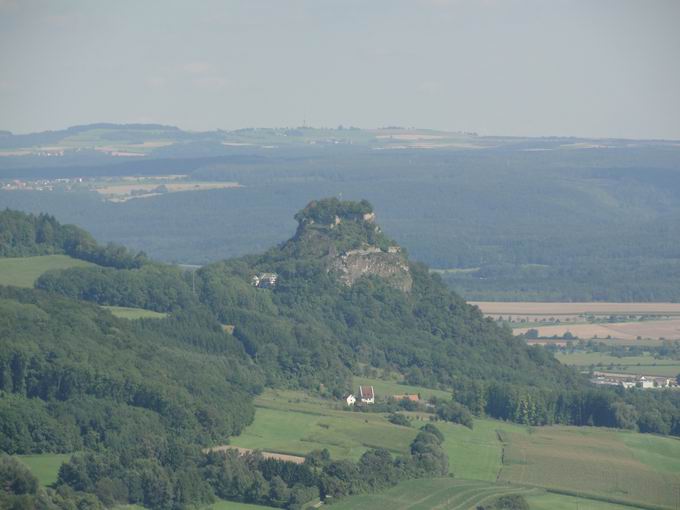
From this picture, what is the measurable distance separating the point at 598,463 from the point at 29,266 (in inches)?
1710

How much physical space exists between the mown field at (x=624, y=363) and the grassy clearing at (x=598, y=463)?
893 inches

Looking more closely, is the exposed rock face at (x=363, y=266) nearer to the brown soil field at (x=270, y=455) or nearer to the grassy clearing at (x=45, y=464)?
the brown soil field at (x=270, y=455)

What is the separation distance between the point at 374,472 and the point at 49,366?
17.0 metres

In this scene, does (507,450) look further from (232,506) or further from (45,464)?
(45,464)

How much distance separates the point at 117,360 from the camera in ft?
283

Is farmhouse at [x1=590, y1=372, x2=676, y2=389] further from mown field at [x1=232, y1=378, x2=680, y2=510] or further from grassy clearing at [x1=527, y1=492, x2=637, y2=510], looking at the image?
grassy clearing at [x1=527, y1=492, x2=637, y2=510]

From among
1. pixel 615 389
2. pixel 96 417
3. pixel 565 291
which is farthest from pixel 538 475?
pixel 565 291

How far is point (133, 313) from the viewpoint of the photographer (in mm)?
102188

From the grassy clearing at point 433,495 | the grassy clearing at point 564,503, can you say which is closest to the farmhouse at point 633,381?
the grassy clearing at point 433,495

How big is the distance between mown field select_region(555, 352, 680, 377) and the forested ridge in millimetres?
6543

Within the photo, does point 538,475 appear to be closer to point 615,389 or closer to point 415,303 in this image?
point 615,389

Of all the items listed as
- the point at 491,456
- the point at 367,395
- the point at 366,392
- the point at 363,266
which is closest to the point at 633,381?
the point at 363,266

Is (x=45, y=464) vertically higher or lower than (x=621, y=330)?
higher

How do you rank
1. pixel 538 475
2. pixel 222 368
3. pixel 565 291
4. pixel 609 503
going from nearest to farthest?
pixel 609 503 → pixel 538 475 → pixel 222 368 → pixel 565 291
